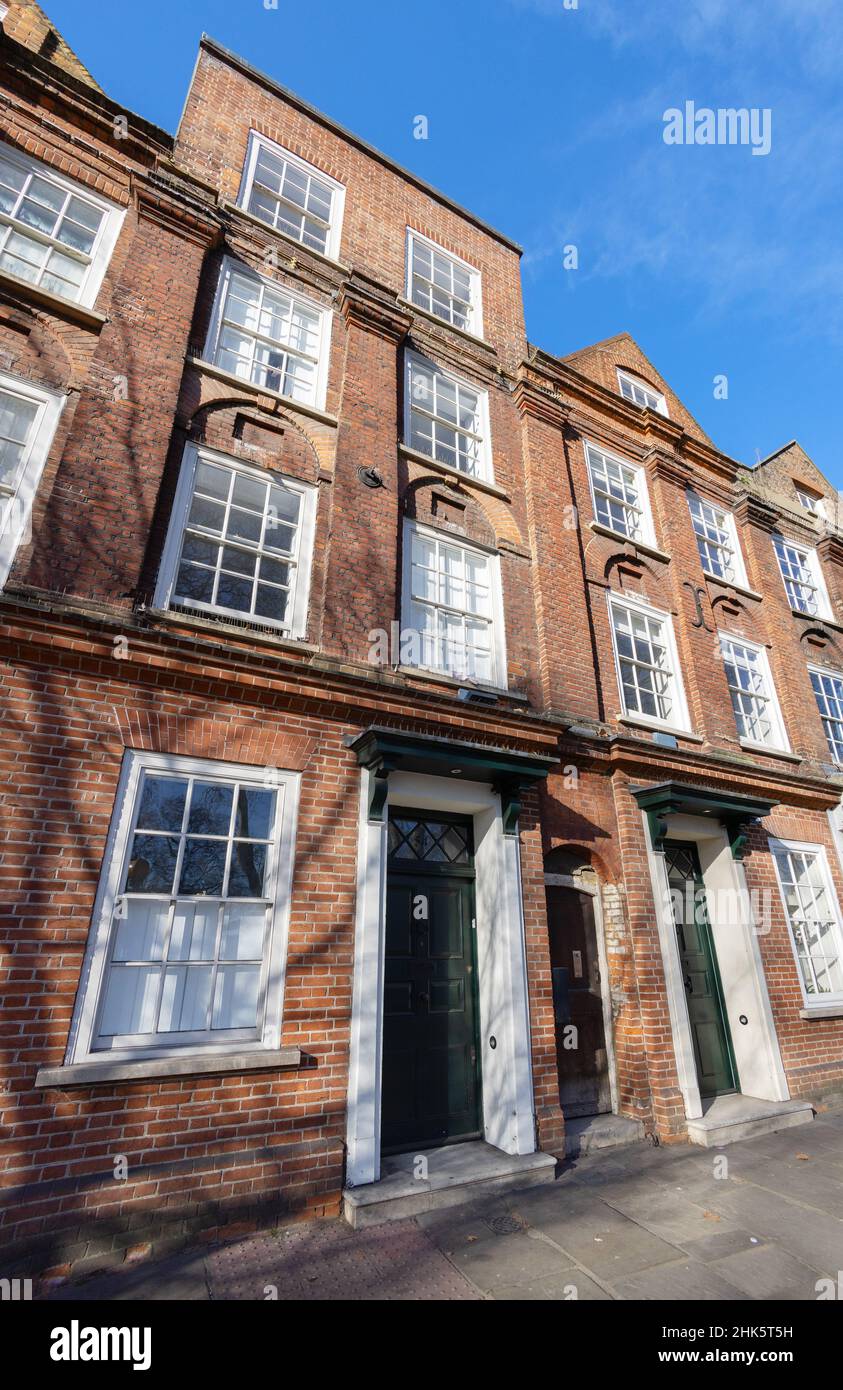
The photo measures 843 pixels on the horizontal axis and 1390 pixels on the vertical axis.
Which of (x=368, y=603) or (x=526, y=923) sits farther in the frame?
(x=368, y=603)

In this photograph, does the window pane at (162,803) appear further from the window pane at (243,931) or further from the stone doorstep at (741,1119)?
the stone doorstep at (741,1119)

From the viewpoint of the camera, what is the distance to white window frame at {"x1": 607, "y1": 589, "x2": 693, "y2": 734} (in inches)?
358

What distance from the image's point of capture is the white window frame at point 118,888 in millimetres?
4492

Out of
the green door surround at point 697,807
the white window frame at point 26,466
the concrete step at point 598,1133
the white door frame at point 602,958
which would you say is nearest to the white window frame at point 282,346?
the white window frame at point 26,466

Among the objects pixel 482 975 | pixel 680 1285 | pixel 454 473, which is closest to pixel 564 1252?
pixel 680 1285

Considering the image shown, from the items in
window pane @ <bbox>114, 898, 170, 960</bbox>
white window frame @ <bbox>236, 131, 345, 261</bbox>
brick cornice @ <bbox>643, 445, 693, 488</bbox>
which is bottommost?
window pane @ <bbox>114, 898, 170, 960</bbox>

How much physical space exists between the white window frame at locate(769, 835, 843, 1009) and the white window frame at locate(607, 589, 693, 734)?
2403 millimetres

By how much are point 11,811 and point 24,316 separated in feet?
17.3

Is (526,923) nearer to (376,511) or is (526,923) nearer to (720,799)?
(720,799)

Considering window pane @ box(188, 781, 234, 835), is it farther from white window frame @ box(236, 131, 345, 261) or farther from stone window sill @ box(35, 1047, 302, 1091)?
white window frame @ box(236, 131, 345, 261)

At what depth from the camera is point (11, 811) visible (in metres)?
4.61

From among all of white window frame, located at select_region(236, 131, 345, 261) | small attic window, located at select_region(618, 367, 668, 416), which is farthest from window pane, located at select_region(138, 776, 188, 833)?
small attic window, located at select_region(618, 367, 668, 416)

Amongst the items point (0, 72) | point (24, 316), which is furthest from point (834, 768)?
point (0, 72)

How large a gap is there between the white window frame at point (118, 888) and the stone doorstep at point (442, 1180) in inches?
53.6
